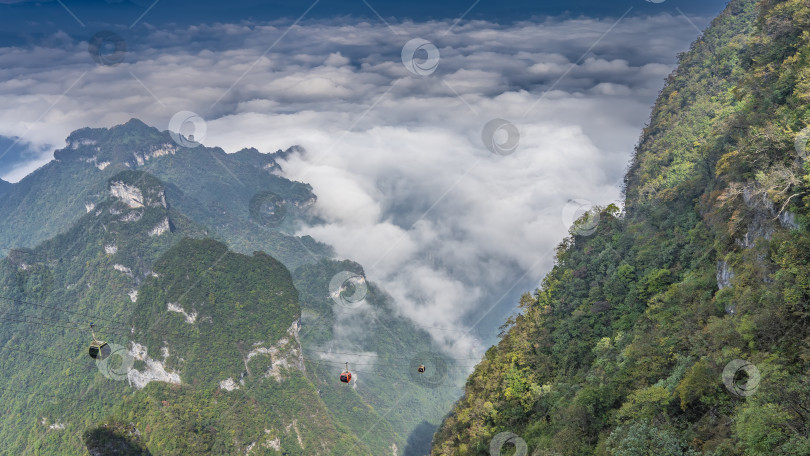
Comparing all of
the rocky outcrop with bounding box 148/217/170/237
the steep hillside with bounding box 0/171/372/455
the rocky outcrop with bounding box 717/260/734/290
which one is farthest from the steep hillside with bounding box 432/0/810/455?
the rocky outcrop with bounding box 148/217/170/237

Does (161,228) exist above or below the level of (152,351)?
above

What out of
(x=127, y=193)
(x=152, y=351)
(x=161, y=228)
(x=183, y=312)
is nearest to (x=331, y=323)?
(x=161, y=228)

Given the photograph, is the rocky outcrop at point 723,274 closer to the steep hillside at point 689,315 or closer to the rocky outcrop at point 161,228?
the steep hillside at point 689,315

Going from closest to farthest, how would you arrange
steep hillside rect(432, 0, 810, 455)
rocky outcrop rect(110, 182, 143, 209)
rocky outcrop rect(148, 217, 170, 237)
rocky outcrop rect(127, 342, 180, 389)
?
steep hillside rect(432, 0, 810, 455)
rocky outcrop rect(127, 342, 180, 389)
rocky outcrop rect(110, 182, 143, 209)
rocky outcrop rect(148, 217, 170, 237)

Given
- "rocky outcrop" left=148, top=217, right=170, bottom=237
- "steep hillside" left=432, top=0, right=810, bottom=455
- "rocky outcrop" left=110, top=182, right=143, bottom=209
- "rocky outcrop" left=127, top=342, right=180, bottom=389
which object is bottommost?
"rocky outcrop" left=127, top=342, right=180, bottom=389

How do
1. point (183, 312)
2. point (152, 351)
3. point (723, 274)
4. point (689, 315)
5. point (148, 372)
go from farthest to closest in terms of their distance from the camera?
1. point (183, 312)
2. point (148, 372)
3. point (152, 351)
4. point (689, 315)
5. point (723, 274)

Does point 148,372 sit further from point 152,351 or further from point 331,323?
point 331,323

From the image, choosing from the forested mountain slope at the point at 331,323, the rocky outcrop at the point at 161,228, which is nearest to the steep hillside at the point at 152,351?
the rocky outcrop at the point at 161,228

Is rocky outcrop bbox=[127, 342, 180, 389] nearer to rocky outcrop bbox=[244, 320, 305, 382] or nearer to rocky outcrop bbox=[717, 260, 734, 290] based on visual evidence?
rocky outcrop bbox=[244, 320, 305, 382]

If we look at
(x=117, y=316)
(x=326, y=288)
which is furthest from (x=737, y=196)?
(x=326, y=288)
